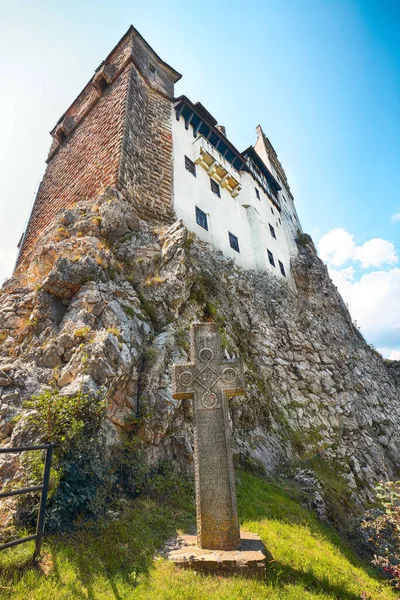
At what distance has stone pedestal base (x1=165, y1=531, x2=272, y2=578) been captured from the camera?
3.43 metres

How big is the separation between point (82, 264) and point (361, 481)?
1081 centimetres

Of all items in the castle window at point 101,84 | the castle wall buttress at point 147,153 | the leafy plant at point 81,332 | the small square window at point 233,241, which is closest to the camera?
the leafy plant at point 81,332

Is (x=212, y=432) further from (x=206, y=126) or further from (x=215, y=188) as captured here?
(x=206, y=126)

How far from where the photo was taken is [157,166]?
15023 millimetres

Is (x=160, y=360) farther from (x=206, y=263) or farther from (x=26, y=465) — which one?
(x=206, y=263)

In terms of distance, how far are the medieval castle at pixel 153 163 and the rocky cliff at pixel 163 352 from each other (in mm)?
2148

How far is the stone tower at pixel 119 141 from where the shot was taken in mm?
13797

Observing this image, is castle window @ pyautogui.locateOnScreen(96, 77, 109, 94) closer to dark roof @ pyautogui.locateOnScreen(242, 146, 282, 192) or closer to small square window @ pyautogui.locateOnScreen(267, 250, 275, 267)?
dark roof @ pyautogui.locateOnScreen(242, 146, 282, 192)

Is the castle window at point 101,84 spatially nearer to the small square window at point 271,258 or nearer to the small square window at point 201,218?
the small square window at point 201,218

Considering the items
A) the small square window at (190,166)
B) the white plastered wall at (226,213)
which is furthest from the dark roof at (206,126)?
the small square window at (190,166)

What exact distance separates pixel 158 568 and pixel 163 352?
4.35 meters

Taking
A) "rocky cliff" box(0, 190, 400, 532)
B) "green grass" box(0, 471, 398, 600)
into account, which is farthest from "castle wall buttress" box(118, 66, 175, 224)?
"green grass" box(0, 471, 398, 600)

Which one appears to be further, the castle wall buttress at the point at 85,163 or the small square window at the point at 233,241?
the small square window at the point at 233,241

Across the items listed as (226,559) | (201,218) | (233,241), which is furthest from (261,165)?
A: (226,559)
